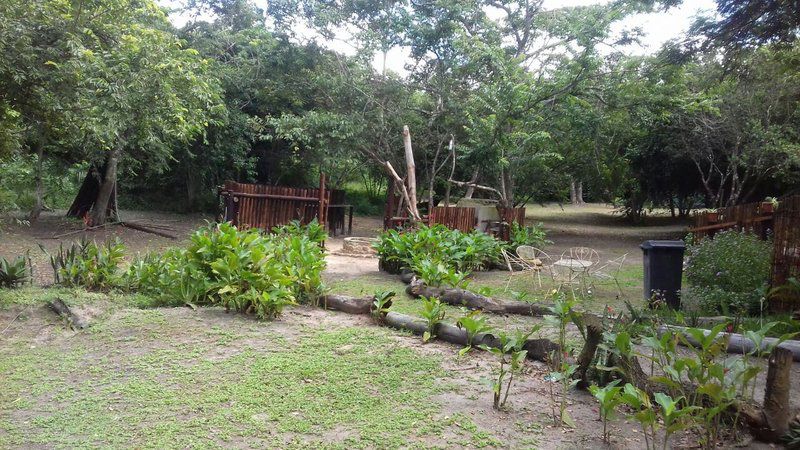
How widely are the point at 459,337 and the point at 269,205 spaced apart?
887 cm

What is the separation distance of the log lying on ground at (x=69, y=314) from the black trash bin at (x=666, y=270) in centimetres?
644

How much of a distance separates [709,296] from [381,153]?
1255cm

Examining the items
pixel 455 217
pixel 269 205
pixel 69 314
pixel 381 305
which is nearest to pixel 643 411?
pixel 381 305

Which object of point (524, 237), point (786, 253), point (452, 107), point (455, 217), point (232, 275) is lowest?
point (232, 275)

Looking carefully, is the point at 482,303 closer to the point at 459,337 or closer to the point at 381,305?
the point at 381,305

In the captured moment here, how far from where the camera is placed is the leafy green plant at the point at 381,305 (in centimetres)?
612

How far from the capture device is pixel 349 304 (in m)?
6.60

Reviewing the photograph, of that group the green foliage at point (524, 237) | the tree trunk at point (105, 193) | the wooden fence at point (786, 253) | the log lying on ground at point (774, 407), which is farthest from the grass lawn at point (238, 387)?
the tree trunk at point (105, 193)

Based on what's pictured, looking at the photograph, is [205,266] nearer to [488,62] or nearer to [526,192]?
[488,62]

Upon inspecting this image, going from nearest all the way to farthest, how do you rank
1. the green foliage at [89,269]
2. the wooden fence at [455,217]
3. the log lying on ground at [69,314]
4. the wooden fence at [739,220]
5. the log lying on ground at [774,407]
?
1. the log lying on ground at [774,407]
2. the log lying on ground at [69,314]
3. the green foliage at [89,269]
4. the wooden fence at [739,220]
5. the wooden fence at [455,217]

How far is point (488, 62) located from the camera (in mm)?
16406

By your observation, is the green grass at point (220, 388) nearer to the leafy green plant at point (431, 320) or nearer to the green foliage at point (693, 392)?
the leafy green plant at point (431, 320)

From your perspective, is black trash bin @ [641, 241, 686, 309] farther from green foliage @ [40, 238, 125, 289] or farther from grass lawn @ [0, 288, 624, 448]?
green foliage @ [40, 238, 125, 289]

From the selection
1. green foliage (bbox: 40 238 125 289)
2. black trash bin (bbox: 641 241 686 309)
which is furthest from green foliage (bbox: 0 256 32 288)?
black trash bin (bbox: 641 241 686 309)
